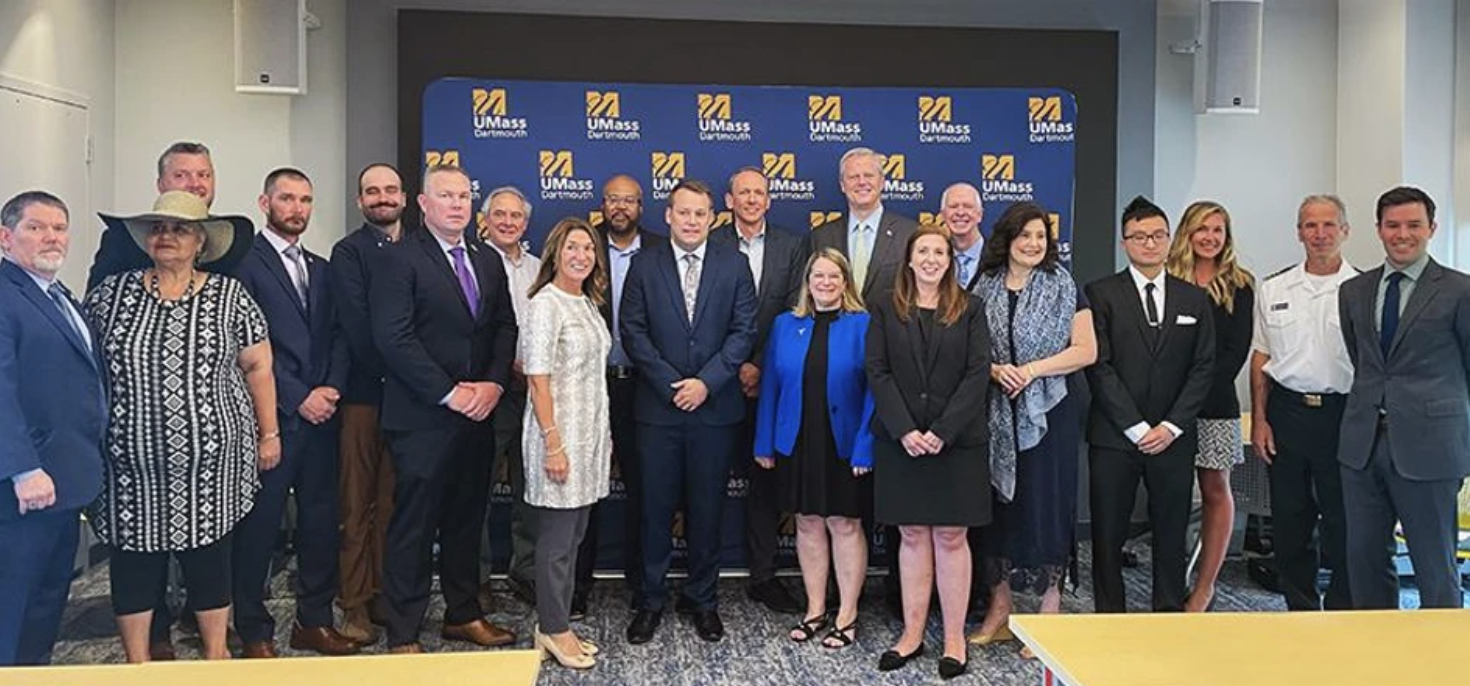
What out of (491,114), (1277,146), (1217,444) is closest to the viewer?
(1217,444)

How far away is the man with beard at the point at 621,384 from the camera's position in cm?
437

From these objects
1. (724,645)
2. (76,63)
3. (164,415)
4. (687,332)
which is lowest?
(724,645)

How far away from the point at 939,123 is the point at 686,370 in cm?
209

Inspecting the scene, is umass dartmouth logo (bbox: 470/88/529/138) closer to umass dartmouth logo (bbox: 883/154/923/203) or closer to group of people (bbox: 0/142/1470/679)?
group of people (bbox: 0/142/1470/679)

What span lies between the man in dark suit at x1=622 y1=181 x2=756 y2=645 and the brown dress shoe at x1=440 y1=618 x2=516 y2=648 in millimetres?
506

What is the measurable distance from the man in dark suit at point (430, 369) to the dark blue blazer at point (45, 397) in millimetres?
938

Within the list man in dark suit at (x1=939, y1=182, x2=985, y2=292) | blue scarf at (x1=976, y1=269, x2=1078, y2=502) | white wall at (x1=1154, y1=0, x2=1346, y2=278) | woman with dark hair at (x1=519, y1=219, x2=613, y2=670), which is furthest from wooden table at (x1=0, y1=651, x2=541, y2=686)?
white wall at (x1=1154, y1=0, x2=1346, y2=278)

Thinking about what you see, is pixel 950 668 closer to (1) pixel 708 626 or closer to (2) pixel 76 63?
(1) pixel 708 626

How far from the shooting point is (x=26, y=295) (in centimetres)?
285

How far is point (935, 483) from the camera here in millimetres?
3646

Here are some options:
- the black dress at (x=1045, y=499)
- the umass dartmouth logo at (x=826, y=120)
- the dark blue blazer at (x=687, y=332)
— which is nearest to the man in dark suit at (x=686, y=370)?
the dark blue blazer at (x=687, y=332)

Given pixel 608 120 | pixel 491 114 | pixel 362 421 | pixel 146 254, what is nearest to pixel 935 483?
pixel 362 421

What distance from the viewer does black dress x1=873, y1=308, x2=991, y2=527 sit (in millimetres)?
3641

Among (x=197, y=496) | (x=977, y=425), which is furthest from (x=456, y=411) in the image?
(x=977, y=425)
